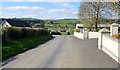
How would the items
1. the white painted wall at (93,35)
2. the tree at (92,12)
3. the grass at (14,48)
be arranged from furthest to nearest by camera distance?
the tree at (92,12)
the white painted wall at (93,35)
the grass at (14,48)

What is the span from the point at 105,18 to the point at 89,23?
563 centimetres

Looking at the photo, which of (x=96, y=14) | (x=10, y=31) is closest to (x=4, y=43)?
(x=10, y=31)

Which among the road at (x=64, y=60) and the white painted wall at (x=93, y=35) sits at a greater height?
the white painted wall at (x=93, y=35)

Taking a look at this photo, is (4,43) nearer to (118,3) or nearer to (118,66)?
(118,3)

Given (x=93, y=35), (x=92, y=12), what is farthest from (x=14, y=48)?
(x=92, y=12)

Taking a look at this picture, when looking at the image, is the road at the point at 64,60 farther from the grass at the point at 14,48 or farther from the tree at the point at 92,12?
the tree at the point at 92,12

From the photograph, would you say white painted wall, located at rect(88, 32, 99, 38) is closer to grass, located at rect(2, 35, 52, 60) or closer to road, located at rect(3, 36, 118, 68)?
grass, located at rect(2, 35, 52, 60)

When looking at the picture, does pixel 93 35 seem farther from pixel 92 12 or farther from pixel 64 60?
pixel 64 60

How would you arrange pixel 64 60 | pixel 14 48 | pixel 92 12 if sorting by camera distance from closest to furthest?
pixel 64 60, pixel 14 48, pixel 92 12

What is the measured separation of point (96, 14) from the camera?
4978 cm

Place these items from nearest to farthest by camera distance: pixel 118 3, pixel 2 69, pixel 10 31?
1. pixel 2 69
2. pixel 118 3
3. pixel 10 31

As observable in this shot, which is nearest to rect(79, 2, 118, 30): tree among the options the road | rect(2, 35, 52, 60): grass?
rect(2, 35, 52, 60): grass

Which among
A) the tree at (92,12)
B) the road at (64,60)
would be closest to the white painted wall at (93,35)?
the tree at (92,12)

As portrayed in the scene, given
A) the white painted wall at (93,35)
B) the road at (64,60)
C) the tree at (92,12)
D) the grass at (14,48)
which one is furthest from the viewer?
the tree at (92,12)
